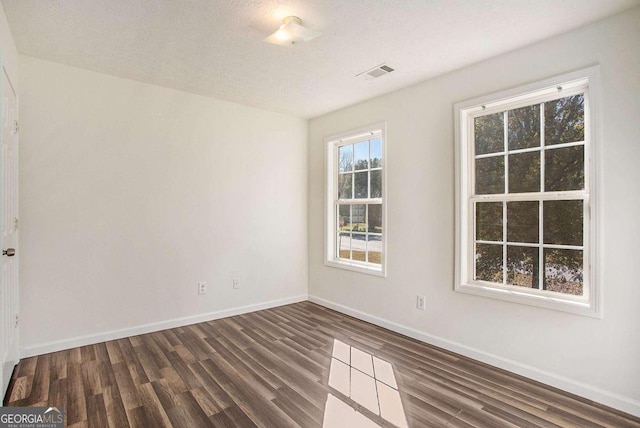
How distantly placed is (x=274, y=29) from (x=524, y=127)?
6.91 feet

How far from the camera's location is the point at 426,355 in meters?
2.96

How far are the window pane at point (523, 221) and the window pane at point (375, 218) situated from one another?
1398mm

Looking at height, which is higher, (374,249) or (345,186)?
(345,186)

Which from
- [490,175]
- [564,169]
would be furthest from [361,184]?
[564,169]

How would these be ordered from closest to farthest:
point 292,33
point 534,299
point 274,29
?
1. point 292,33
2. point 274,29
3. point 534,299

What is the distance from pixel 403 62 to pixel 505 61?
81 cm

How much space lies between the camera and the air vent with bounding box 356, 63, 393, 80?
3.01 metres

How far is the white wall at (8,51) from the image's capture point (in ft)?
7.18

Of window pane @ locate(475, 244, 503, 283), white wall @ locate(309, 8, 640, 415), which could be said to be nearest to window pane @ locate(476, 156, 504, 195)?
white wall @ locate(309, 8, 640, 415)

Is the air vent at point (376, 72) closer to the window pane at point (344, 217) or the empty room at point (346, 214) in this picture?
the empty room at point (346, 214)

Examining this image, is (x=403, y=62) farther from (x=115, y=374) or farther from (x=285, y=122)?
(x=115, y=374)

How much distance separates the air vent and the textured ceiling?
0.20 ft

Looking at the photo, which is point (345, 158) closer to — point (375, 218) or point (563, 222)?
point (375, 218)

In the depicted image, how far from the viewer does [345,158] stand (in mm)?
4414
